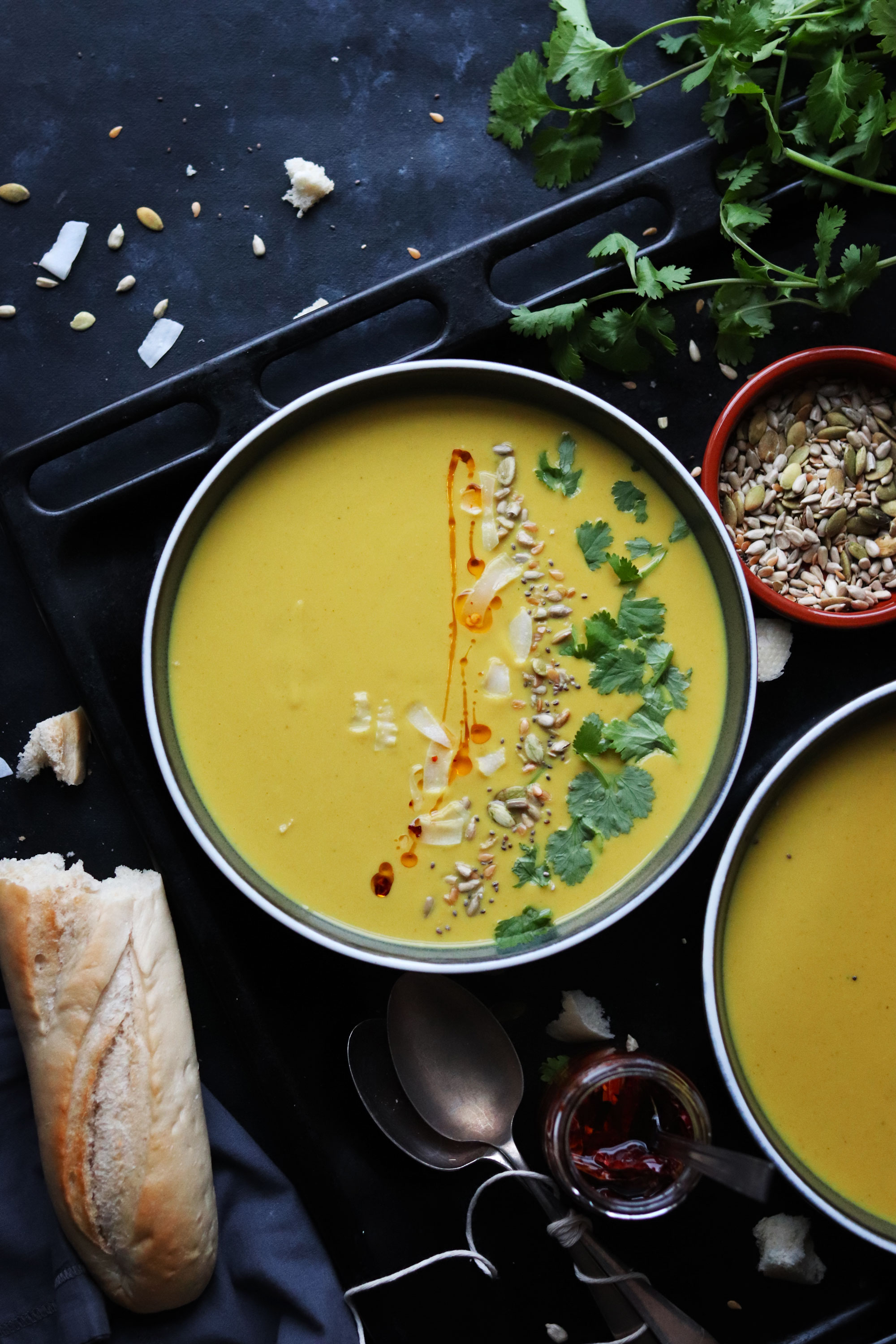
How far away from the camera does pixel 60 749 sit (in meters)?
1.78

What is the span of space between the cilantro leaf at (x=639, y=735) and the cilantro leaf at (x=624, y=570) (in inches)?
8.7

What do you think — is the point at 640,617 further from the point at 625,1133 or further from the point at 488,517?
the point at 625,1133

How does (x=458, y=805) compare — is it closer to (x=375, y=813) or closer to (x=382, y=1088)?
(x=375, y=813)

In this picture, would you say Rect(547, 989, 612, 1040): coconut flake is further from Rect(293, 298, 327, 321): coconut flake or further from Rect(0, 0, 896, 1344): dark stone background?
Rect(293, 298, 327, 321): coconut flake

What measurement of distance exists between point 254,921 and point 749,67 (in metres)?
1.77

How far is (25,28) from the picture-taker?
185cm

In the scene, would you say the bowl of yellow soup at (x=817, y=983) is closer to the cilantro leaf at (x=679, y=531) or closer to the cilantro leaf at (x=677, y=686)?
the cilantro leaf at (x=677, y=686)

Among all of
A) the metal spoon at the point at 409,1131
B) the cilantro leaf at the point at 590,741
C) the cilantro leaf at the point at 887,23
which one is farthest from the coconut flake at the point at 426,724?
the cilantro leaf at the point at 887,23

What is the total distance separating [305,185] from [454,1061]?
169 cm

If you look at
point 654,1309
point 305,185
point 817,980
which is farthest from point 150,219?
point 654,1309

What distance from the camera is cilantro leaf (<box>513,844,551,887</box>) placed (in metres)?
1.67

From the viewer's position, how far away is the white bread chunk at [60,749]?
1.78 meters

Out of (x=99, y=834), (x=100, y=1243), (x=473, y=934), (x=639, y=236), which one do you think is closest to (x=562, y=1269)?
(x=473, y=934)

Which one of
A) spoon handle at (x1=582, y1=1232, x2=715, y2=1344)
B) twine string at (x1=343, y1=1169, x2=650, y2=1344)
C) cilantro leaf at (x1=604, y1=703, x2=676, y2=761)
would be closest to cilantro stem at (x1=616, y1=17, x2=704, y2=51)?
cilantro leaf at (x1=604, y1=703, x2=676, y2=761)
